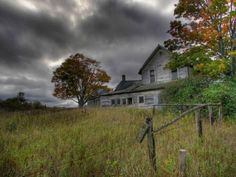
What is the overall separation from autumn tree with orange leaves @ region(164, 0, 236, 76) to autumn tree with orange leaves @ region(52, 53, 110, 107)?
25.1 metres

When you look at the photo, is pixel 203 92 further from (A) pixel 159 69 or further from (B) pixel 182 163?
(A) pixel 159 69

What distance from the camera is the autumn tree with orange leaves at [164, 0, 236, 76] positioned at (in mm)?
16922

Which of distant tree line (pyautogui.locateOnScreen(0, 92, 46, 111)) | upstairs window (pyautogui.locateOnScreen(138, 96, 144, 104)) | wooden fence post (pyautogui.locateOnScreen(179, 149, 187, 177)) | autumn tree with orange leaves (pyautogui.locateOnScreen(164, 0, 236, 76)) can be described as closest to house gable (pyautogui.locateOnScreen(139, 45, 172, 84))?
upstairs window (pyautogui.locateOnScreen(138, 96, 144, 104))

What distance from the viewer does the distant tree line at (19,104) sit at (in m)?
22.0

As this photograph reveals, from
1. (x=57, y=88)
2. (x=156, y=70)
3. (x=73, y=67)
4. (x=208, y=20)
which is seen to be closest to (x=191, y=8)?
(x=208, y=20)

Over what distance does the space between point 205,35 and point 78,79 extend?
29.5 m

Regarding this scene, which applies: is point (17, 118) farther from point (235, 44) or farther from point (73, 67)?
point (73, 67)

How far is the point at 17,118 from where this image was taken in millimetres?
13727

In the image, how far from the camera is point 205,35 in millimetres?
17219

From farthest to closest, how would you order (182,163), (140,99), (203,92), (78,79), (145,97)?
(78,79)
(140,99)
(145,97)
(203,92)
(182,163)

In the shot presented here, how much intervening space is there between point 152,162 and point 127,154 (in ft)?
4.20

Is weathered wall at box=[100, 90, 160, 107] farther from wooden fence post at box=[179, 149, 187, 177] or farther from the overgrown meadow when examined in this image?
wooden fence post at box=[179, 149, 187, 177]

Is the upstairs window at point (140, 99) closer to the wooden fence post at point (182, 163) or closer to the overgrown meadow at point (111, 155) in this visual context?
the overgrown meadow at point (111, 155)

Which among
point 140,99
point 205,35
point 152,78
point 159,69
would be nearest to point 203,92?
point 205,35
